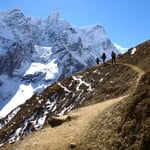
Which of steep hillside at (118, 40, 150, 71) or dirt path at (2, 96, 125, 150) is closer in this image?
dirt path at (2, 96, 125, 150)

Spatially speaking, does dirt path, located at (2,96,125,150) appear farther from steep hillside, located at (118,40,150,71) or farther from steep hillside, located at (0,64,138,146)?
steep hillside, located at (118,40,150,71)

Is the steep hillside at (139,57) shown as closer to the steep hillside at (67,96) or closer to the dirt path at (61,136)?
the steep hillside at (67,96)

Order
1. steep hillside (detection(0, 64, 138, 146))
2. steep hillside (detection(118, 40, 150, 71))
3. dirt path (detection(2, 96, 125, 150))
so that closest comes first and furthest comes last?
dirt path (detection(2, 96, 125, 150)) < steep hillside (detection(0, 64, 138, 146)) < steep hillside (detection(118, 40, 150, 71))

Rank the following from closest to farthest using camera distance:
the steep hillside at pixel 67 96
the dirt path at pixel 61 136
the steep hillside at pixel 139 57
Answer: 1. the dirt path at pixel 61 136
2. the steep hillside at pixel 67 96
3. the steep hillside at pixel 139 57

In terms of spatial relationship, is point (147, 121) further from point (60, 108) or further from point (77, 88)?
point (77, 88)

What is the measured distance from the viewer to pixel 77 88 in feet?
223

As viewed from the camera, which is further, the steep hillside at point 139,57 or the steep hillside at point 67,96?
the steep hillside at point 139,57

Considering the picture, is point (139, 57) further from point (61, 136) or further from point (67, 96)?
point (61, 136)

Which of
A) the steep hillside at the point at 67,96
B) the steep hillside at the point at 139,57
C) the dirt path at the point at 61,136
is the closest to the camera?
the dirt path at the point at 61,136

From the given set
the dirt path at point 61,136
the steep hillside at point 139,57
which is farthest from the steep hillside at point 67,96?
the dirt path at point 61,136

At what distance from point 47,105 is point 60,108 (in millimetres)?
6187

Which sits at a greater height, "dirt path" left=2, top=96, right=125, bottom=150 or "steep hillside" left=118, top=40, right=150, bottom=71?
"steep hillside" left=118, top=40, right=150, bottom=71

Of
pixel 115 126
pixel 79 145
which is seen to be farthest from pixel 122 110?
pixel 79 145

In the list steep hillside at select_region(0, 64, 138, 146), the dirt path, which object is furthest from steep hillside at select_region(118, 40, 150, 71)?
the dirt path
